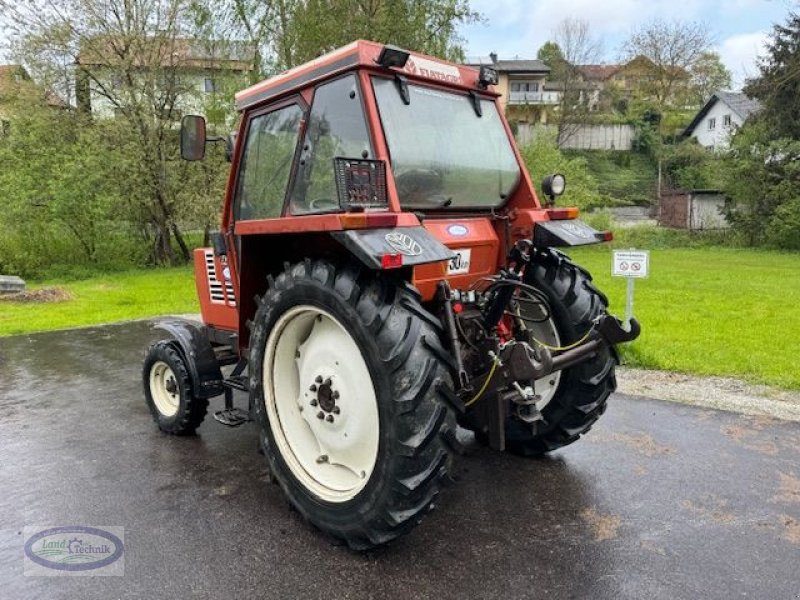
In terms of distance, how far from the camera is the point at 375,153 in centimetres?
297

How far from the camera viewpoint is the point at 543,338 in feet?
12.2

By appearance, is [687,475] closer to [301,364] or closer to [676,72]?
[301,364]

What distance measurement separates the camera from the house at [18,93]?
Answer: 1659cm

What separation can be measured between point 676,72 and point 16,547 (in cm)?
4123

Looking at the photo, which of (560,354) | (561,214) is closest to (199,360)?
(560,354)

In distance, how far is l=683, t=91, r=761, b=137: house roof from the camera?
3812cm

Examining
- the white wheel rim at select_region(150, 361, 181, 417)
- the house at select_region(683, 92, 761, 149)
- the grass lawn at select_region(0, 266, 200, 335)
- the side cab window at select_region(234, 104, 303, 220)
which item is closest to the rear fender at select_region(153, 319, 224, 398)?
the white wheel rim at select_region(150, 361, 181, 417)

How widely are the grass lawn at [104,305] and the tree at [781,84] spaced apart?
2254 cm

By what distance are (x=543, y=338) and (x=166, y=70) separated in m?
16.7

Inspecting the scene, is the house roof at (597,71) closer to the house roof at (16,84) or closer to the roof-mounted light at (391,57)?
the house roof at (16,84)

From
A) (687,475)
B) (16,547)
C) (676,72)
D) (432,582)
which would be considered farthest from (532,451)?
(676,72)

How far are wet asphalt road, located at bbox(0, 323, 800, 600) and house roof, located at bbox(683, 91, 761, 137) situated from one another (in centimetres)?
3943

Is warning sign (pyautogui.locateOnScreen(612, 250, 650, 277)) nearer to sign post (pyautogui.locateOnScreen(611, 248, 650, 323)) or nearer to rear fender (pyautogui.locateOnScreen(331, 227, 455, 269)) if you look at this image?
sign post (pyautogui.locateOnScreen(611, 248, 650, 323))

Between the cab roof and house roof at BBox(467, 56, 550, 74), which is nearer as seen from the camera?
the cab roof
